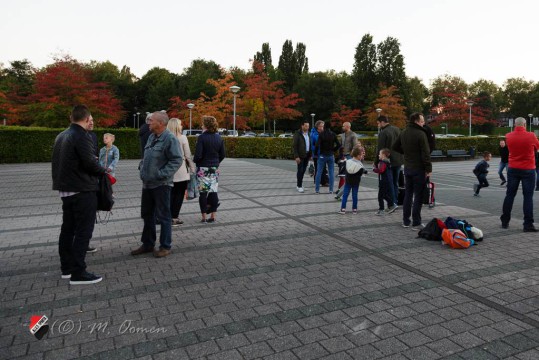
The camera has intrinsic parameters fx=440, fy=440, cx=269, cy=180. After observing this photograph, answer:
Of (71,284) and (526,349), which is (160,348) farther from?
(526,349)

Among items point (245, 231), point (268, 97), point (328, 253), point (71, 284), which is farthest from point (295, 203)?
point (268, 97)

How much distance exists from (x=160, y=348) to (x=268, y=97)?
42.8 m

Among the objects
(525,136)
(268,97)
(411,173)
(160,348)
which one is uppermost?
(268,97)

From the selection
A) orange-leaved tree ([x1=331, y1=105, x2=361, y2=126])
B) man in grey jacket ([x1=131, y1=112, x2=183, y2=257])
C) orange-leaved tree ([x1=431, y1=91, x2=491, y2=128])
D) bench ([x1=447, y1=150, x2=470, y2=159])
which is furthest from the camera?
orange-leaved tree ([x1=331, y1=105, x2=361, y2=126])

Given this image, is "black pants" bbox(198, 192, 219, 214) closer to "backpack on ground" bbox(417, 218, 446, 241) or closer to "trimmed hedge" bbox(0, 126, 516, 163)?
"backpack on ground" bbox(417, 218, 446, 241)

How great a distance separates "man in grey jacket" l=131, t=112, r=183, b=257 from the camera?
211 inches

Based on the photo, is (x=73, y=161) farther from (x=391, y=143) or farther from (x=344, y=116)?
(x=344, y=116)

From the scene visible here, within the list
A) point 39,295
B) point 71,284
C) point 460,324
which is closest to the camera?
point 460,324

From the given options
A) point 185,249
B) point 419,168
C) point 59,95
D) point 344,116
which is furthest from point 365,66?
point 185,249

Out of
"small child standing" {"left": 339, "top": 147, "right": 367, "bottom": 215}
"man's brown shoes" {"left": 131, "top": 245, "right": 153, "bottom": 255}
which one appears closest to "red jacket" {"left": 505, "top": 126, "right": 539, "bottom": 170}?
"small child standing" {"left": 339, "top": 147, "right": 367, "bottom": 215}

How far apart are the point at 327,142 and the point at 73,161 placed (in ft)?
24.8

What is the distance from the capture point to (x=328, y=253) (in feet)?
18.6

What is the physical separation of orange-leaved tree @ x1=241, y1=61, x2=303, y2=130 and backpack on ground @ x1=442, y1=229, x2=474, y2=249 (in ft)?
124

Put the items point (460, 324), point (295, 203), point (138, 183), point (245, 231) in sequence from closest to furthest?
1. point (460, 324)
2. point (245, 231)
3. point (295, 203)
4. point (138, 183)
